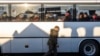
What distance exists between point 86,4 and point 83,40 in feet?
5.23

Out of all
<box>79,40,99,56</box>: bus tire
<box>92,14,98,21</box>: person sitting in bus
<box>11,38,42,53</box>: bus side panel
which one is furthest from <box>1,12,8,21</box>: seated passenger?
<box>92,14,98,21</box>: person sitting in bus

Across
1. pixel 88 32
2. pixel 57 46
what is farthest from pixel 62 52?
pixel 88 32

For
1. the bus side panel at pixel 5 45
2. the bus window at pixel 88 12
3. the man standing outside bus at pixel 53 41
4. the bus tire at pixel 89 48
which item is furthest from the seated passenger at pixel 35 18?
the bus tire at pixel 89 48

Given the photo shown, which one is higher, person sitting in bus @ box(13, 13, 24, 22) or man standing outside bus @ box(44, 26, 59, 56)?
person sitting in bus @ box(13, 13, 24, 22)

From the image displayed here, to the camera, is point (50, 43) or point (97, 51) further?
point (97, 51)

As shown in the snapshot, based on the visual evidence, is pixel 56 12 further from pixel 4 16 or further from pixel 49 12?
pixel 4 16

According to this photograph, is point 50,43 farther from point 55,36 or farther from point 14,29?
point 14,29

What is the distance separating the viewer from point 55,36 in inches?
631

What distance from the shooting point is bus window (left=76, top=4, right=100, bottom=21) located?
16.9 m

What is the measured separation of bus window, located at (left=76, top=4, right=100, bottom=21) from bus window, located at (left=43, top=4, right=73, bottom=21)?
0.49 m

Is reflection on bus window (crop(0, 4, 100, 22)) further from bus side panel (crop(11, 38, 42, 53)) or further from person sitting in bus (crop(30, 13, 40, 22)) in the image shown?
bus side panel (crop(11, 38, 42, 53))

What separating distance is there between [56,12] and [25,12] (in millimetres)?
1364

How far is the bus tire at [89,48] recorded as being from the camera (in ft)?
55.8

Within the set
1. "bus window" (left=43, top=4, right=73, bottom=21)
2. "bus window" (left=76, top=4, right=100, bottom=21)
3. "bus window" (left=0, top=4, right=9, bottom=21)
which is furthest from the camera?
"bus window" (left=76, top=4, right=100, bottom=21)
